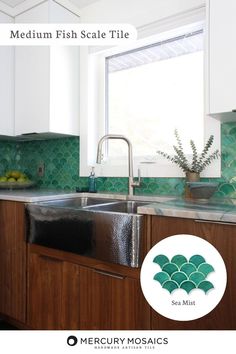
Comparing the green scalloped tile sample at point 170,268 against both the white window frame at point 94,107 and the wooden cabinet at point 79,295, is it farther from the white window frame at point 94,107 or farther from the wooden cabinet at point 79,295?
the white window frame at point 94,107

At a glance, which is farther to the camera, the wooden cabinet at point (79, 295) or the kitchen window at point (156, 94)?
the kitchen window at point (156, 94)

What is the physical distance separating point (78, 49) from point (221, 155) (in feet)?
4.43

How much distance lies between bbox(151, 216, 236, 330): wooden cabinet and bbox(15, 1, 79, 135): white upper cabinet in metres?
1.23

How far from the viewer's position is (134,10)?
5.85 ft

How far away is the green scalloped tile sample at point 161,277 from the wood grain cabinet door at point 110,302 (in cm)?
13

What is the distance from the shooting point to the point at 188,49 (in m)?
1.68

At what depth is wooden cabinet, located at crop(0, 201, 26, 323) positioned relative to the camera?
1467mm

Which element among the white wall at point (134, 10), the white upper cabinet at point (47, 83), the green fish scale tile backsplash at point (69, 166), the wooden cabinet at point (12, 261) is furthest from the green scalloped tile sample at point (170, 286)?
the white wall at point (134, 10)

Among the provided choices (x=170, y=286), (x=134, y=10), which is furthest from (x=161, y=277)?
(x=134, y=10)

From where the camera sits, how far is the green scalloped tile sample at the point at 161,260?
930 mm

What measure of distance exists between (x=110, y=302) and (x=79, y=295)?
17cm

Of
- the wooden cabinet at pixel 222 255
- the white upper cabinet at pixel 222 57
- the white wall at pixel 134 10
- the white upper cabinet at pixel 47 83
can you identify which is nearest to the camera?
the wooden cabinet at pixel 222 255

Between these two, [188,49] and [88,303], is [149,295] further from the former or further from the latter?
[188,49]

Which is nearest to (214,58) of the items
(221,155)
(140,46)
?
(221,155)
